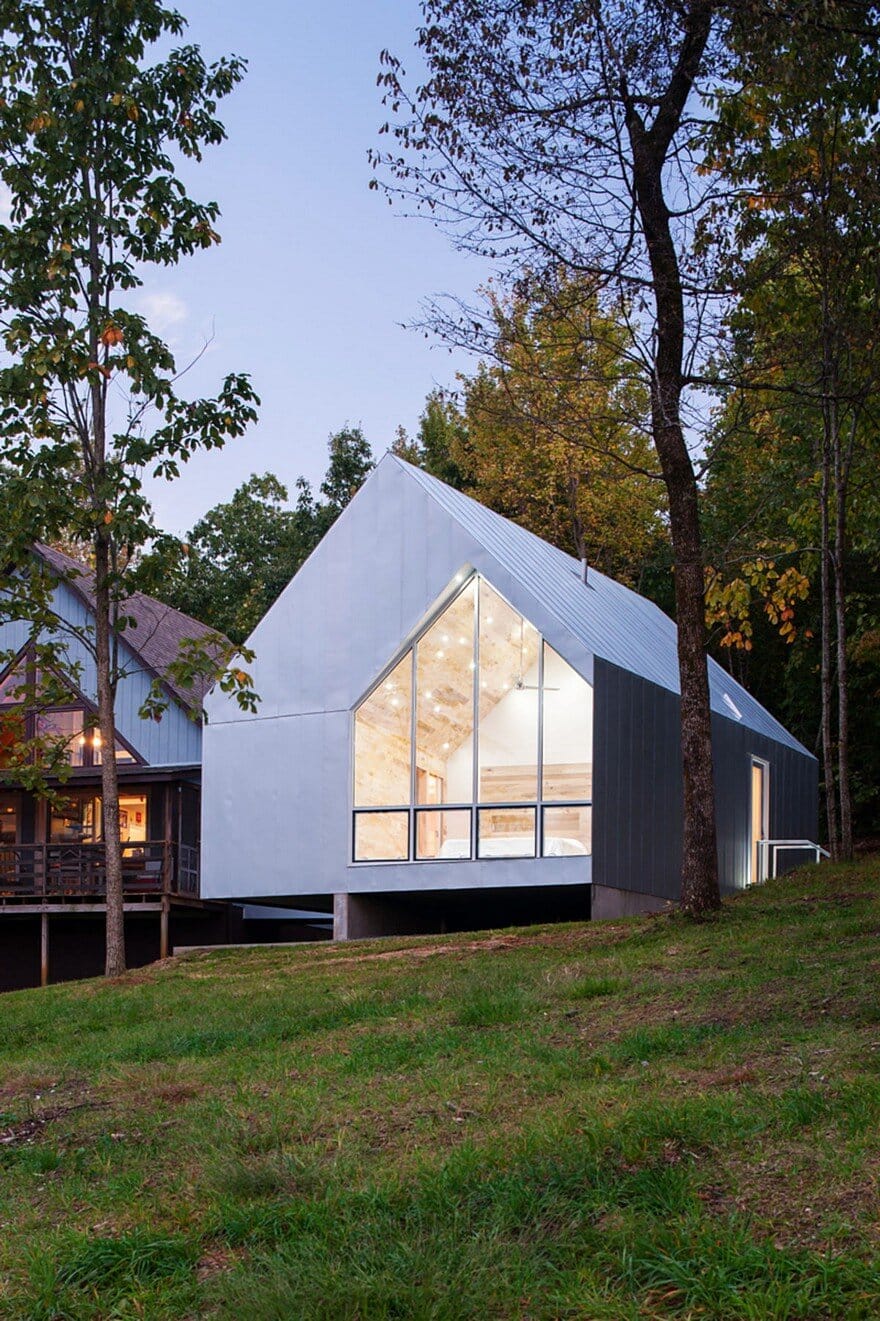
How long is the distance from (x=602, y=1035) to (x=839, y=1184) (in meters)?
3.04

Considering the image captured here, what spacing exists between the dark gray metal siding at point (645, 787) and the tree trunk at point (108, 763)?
5404 millimetres

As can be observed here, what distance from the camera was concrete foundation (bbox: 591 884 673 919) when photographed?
54.5 feet

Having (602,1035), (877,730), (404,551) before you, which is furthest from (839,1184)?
(877,730)

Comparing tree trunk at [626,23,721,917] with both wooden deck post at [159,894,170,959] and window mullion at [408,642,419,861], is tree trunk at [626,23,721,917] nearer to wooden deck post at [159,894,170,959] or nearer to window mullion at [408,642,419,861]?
window mullion at [408,642,419,861]

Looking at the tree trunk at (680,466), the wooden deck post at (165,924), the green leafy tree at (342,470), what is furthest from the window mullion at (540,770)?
the green leafy tree at (342,470)

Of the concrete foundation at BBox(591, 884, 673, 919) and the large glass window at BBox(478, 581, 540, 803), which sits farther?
the large glass window at BBox(478, 581, 540, 803)

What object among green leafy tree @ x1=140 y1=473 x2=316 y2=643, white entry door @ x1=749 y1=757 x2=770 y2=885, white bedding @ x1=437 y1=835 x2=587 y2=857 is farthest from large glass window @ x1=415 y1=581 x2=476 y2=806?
green leafy tree @ x1=140 y1=473 x2=316 y2=643

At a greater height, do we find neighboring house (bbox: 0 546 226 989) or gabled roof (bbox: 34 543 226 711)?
gabled roof (bbox: 34 543 226 711)

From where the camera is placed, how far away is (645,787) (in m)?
17.7

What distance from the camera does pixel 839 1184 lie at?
4512mm

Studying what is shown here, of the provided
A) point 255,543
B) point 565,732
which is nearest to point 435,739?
point 565,732

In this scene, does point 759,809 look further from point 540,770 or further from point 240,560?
point 240,560

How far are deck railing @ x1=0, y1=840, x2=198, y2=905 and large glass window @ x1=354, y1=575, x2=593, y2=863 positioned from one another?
17.8 feet

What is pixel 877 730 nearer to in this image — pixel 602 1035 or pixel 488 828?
pixel 488 828
